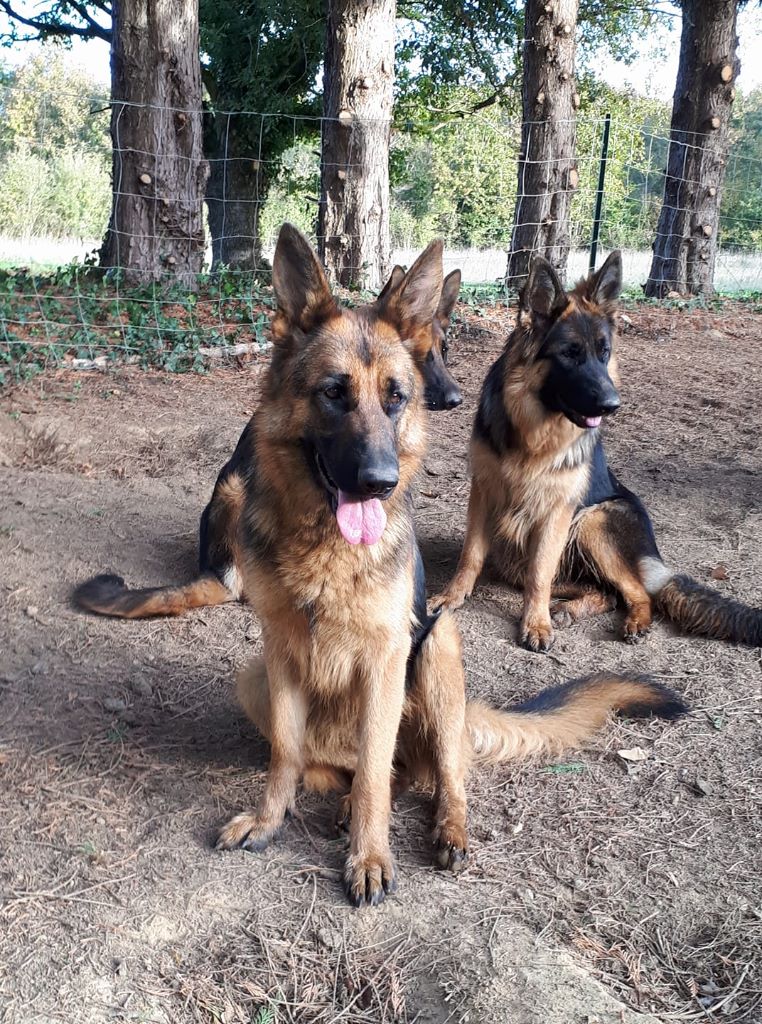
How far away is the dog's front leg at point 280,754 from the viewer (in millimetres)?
3211

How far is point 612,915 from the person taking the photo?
9.44 ft

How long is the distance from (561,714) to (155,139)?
8880mm

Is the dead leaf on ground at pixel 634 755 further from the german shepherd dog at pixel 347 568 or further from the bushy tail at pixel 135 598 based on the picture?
the bushy tail at pixel 135 598

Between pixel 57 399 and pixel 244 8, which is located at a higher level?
pixel 244 8

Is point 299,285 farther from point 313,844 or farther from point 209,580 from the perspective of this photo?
point 209,580

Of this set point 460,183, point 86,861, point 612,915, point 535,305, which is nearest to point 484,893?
point 612,915

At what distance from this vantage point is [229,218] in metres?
19.9

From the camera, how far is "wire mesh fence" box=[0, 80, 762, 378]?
933 cm

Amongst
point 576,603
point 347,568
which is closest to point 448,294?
point 576,603

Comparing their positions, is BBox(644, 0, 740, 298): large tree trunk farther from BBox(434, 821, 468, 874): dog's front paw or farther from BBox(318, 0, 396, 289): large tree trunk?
BBox(434, 821, 468, 874): dog's front paw

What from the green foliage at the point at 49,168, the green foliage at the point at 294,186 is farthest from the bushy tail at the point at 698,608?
the green foliage at the point at 294,186

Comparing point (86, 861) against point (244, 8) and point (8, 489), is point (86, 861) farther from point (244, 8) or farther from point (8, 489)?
point (244, 8)

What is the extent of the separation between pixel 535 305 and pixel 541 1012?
4066mm

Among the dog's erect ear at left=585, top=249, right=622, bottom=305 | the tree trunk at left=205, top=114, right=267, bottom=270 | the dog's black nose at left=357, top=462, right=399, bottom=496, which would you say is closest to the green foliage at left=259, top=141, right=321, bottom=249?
the tree trunk at left=205, top=114, right=267, bottom=270
